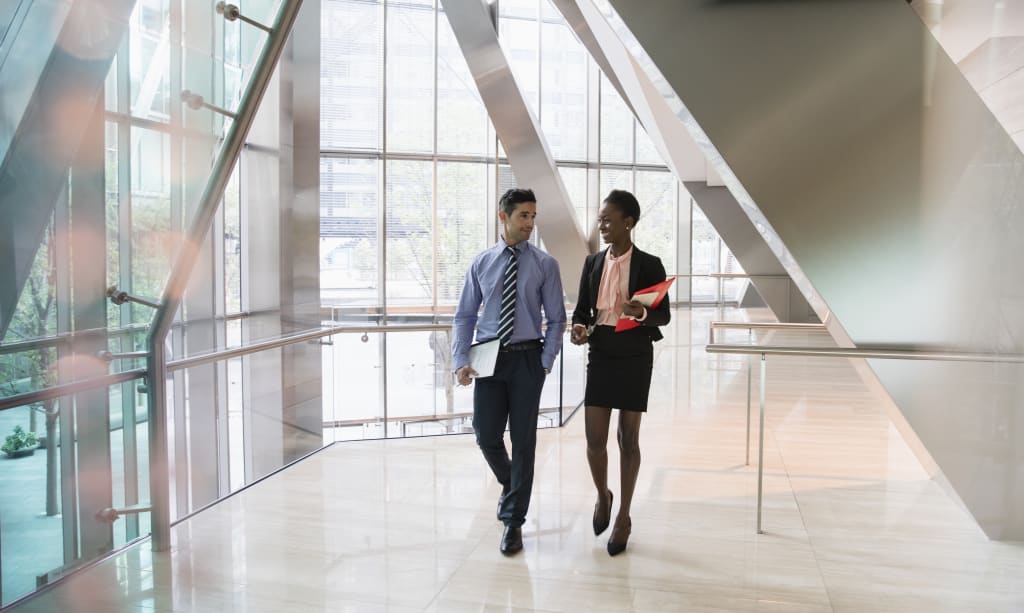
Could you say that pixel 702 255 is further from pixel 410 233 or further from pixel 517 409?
pixel 517 409

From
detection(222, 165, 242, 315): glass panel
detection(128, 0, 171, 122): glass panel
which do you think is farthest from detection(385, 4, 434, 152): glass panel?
detection(128, 0, 171, 122): glass panel

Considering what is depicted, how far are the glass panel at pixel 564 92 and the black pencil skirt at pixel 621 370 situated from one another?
14593mm

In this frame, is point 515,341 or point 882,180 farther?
point 515,341

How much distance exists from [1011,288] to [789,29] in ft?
4.83

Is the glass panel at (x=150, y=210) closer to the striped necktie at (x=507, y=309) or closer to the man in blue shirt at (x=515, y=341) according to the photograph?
the man in blue shirt at (x=515, y=341)

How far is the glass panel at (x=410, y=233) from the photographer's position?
50.8ft

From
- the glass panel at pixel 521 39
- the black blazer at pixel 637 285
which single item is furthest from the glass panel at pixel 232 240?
the glass panel at pixel 521 39

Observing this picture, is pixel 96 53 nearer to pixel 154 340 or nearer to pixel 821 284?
pixel 154 340

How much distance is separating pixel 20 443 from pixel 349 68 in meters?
13.0

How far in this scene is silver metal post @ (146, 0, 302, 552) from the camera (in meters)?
3.37

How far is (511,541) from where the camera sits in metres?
3.40

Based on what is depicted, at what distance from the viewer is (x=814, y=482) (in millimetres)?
4348

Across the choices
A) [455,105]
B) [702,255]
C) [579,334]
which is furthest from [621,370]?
[702,255]

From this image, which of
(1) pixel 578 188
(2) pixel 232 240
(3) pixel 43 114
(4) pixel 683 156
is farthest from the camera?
(1) pixel 578 188
